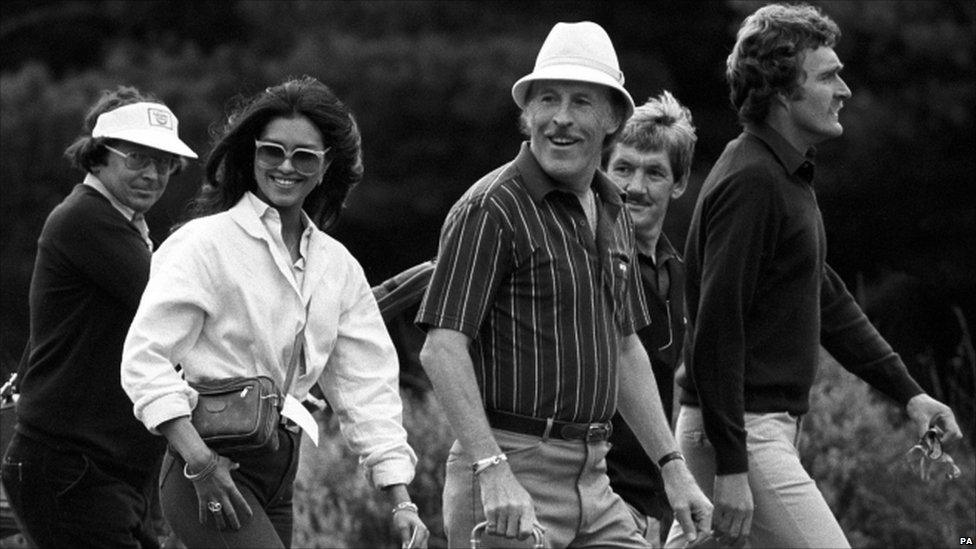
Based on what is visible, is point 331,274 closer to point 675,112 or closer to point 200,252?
point 200,252

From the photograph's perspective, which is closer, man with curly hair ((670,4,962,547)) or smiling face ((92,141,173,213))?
man with curly hair ((670,4,962,547))

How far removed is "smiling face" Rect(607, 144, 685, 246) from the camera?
6.16 meters

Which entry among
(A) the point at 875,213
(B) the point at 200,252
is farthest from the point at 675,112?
→ (A) the point at 875,213

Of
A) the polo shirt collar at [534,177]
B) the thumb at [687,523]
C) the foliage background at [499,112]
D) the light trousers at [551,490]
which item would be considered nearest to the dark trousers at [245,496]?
the light trousers at [551,490]

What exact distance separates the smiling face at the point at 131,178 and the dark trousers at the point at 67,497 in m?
0.82

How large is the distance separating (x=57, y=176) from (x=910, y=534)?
299 inches

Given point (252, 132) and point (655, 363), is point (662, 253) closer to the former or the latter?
point (655, 363)

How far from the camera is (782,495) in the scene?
5.36 metres

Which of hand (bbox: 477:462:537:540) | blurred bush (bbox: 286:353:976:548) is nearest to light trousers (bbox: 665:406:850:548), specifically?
hand (bbox: 477:462:537:540)

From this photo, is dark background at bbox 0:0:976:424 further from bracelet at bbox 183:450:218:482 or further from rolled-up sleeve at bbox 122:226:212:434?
bracelet at bbox 183:450:218:482

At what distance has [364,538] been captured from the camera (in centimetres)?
878

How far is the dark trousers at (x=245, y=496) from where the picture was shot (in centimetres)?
479

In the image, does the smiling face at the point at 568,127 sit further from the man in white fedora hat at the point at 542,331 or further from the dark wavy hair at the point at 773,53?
the dark wavy hair at the point at 773,53

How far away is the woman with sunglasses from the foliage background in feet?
21.0
